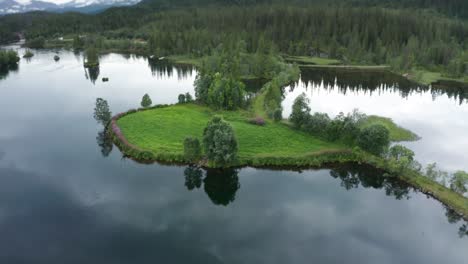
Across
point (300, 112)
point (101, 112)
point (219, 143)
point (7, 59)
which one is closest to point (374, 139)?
point (300, 112)

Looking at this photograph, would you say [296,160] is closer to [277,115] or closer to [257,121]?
[257,121]

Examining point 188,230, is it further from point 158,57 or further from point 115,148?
point 158,57

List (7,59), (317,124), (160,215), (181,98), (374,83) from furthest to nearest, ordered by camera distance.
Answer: (7,59) → (374,83) → (181,98) → (317,124) → (160,215)

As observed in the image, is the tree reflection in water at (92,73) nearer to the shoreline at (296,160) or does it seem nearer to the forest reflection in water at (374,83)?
the shoreline at (296,160)

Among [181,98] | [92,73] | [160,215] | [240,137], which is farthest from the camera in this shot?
[92,73]

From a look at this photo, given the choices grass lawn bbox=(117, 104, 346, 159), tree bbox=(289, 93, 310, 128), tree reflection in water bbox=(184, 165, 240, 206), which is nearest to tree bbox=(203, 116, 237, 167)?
tree reflection in water bbox=(184, 165, 240, 206)

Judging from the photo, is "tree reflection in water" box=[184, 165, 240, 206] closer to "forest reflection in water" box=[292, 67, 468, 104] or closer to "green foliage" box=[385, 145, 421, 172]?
"green foliage" box=[385, 145, 421, 172]

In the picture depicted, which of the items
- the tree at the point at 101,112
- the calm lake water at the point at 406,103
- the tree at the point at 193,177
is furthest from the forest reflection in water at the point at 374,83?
the tree at the point at 101,112
